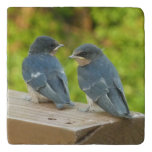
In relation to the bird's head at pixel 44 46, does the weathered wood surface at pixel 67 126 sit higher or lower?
lower

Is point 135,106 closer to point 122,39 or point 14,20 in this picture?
point 122,39

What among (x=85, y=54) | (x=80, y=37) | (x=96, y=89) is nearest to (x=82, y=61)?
(x=85, y=54)

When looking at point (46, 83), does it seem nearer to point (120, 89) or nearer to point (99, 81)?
point (99, 81)

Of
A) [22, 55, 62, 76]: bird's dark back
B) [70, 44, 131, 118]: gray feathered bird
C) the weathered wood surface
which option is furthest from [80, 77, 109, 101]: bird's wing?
[22, 55, 62, 76]: bird's dark back

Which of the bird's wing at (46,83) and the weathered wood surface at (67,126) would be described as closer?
the weathered wood surface at (67,126)

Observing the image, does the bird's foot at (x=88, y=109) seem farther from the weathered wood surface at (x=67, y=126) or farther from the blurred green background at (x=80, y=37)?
the blurred green background at (x=80, y=37)

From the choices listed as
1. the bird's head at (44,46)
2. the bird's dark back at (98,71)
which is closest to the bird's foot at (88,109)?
the bird's dark back at (98,71)

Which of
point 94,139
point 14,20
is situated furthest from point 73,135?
point 14,20
